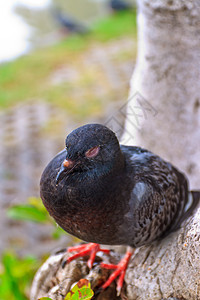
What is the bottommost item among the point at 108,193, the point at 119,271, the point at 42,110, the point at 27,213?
the point at 42,110

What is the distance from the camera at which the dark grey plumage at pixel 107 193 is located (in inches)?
109

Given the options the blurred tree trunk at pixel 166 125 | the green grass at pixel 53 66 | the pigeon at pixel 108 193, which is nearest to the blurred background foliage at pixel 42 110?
the green grass at pixel 53 66

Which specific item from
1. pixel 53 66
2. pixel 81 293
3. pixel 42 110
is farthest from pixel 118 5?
pixel 81 293

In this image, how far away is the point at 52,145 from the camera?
7.93 metres

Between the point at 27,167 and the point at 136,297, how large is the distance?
4.77 meters

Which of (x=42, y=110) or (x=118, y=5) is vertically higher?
(x=118, y=5)

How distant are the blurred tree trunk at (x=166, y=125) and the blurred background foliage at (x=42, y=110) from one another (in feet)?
4.53

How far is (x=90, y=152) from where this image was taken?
2727 mm

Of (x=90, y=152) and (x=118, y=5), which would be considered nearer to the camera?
(x=90, y=152)

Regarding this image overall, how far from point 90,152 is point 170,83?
1.52 metres

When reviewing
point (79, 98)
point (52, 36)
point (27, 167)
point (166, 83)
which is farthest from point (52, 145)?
point (52, 36)

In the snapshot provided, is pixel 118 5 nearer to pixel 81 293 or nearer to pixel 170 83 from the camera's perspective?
pixel 170 83

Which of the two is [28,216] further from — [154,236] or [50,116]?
[50,116]

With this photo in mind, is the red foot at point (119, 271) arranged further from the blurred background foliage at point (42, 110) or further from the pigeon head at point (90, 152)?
the blurred background foliage at point (42, 110)
